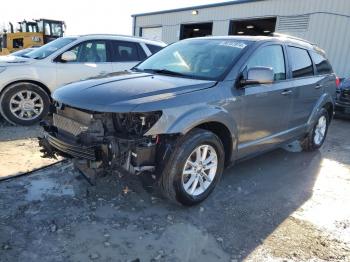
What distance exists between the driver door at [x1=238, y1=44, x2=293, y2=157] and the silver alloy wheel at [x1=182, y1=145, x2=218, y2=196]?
492mm

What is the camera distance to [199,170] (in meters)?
3.78

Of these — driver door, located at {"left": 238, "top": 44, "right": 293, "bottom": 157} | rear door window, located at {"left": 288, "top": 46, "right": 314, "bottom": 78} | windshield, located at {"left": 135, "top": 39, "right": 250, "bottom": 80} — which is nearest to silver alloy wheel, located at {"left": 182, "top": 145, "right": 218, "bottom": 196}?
driver door, located at {"left": 238, "top": 44, "right": 293, "bottom": 157}

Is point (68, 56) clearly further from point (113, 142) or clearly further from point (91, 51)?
point (113, 142)

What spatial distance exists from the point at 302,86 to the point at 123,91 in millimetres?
2930

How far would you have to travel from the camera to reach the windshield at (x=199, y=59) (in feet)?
13.3

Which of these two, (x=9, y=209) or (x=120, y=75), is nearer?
(x=9, y=209)

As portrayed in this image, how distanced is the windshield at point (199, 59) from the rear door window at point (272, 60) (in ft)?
0.65

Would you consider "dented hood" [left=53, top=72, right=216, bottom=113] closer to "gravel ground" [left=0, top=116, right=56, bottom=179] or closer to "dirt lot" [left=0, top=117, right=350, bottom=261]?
"dirt lot" [left=0, top=117, right=350, bottom=261]

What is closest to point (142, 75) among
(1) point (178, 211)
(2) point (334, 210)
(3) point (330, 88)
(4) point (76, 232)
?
(1) point (178, 211)

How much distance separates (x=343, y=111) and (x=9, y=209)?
28.4 feet

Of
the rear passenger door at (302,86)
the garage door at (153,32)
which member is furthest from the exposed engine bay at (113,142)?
the garage door at (153,32)

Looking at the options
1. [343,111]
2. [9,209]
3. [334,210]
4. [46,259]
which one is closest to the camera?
[46,259]

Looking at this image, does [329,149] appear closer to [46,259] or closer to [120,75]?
[120,75]

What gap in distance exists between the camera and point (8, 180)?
4121mm
